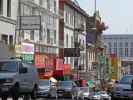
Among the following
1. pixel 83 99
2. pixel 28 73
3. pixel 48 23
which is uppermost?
pixel 48 23

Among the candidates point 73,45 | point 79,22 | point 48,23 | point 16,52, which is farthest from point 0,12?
point 79,22

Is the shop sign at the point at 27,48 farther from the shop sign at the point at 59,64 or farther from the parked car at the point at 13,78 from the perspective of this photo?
the parked car at the point at 13,78

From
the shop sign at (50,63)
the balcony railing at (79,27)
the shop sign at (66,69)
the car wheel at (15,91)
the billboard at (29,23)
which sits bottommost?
the shop sign at (66,69)

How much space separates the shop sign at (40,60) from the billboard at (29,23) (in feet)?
30.2

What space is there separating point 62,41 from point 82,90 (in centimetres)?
2946

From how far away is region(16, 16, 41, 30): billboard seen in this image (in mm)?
50125

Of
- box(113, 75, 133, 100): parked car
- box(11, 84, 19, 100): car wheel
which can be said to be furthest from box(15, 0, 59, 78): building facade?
box(11, 84, 19, 100): car wheel

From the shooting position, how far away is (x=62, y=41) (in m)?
76.3

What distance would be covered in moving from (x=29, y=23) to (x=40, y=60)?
11.9 meters

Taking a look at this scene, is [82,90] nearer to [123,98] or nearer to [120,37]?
[123,98]

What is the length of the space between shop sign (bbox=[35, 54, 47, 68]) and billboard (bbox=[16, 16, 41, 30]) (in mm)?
9191

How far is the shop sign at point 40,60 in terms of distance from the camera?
60062 mm

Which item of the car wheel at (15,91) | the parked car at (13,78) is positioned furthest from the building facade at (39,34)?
the car wheel at (15,91)

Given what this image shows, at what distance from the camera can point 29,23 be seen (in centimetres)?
5050
